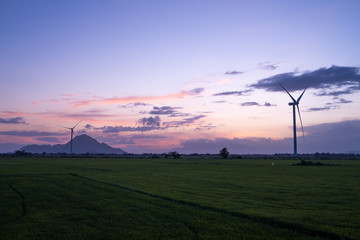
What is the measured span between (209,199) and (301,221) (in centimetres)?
701

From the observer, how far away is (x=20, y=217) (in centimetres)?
1488

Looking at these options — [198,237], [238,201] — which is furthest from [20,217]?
[238,201]

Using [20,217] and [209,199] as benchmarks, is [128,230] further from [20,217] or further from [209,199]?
[209,199]

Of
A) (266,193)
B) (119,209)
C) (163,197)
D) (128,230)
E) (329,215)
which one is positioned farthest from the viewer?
(266,193)

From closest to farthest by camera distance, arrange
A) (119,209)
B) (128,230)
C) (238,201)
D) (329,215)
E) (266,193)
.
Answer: (128,230) → (329,215) → (119,209) → (238,201) → (266,193)

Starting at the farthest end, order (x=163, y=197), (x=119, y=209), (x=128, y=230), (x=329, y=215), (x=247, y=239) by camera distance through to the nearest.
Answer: (x=163, y=197), (x=119, y=209), (x=329, y=215), (x=128, y=230), (x=247, y=239)

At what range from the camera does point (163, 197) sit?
66.0ft

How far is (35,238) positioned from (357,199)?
1886cm

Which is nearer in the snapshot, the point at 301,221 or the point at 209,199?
the point at 301,221

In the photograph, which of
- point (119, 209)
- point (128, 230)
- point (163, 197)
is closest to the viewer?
point (128, 230)

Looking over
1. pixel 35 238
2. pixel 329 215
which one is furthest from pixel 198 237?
pixel 329 215

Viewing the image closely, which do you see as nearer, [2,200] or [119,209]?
[119,209]

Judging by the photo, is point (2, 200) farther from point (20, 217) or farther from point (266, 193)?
point (266, 193)

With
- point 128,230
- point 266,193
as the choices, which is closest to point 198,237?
point 128,230
